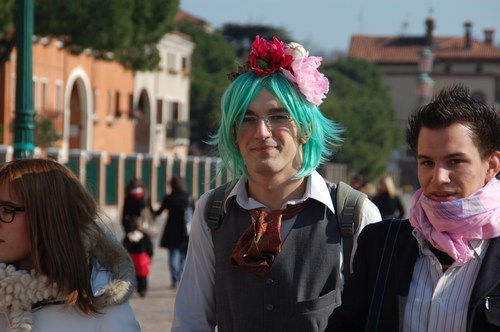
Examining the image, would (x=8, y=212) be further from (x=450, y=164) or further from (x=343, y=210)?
(x=450, y=164)

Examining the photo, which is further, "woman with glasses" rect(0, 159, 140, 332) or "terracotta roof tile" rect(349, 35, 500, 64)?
"terracotta roof tile" rect(349, 35, 500, 64)

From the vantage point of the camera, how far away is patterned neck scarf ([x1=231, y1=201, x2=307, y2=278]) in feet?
13.9

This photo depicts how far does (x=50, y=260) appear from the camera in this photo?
375 centimetres

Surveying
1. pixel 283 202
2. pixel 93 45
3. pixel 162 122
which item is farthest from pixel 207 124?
pixel 283 202

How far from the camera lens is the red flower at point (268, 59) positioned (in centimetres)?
436

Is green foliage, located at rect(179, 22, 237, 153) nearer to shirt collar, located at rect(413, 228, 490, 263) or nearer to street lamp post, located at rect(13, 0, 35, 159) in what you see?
street lamp post, located at rect(13, 0, 35, 159)

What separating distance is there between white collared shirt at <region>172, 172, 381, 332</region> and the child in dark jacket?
11.3 m

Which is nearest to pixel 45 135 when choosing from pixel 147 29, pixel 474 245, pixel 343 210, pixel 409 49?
pixel 147 29

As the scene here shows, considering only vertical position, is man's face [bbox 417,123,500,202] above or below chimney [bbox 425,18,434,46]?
below

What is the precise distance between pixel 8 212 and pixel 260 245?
0.87 meters

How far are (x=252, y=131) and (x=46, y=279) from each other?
94 cm

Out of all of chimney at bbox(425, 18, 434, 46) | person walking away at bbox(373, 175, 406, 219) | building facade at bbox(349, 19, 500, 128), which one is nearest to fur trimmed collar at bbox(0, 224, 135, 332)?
person walking away at bbox(373, 175, 406, 219)

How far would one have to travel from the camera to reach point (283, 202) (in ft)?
14.3

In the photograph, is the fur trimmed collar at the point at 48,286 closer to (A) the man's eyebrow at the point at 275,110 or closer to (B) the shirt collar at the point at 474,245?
(A) the man's eyebrow at the point at 275,110
